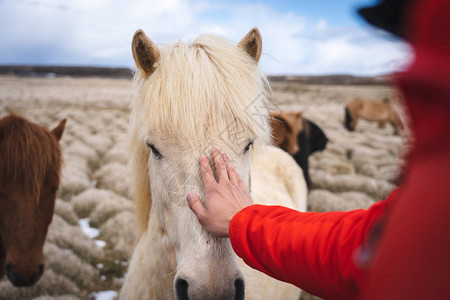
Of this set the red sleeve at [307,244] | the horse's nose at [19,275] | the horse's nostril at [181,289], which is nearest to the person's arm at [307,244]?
the red sleeve at [307,244]

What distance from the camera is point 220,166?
1198mm

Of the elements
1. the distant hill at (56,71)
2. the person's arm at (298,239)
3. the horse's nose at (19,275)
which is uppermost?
the person's arm at (298,239)

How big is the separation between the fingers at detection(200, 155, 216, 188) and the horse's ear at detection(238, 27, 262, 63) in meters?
0.79

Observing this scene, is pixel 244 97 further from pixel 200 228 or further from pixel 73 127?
pixel 73 127

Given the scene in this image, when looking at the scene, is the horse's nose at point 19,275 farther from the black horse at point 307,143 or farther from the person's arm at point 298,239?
the black horse at point 307,143

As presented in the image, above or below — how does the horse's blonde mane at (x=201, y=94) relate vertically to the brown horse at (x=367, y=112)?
above

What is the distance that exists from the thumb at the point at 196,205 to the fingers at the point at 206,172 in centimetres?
8

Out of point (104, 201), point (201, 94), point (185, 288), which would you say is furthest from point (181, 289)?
point (104, 201)

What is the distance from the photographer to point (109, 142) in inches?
449

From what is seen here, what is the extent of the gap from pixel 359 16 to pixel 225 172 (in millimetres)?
836

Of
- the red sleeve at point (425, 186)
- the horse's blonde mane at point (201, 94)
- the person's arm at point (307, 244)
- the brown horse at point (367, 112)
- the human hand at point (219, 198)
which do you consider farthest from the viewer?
the brown horse at point (367, 112)

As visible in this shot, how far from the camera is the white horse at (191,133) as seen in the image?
1207 mm

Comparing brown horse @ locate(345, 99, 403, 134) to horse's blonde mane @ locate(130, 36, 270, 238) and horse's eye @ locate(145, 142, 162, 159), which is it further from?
horse's eye @ locate(145, 142, 162, 159)

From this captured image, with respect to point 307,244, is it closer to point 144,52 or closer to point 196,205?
point 196,205
